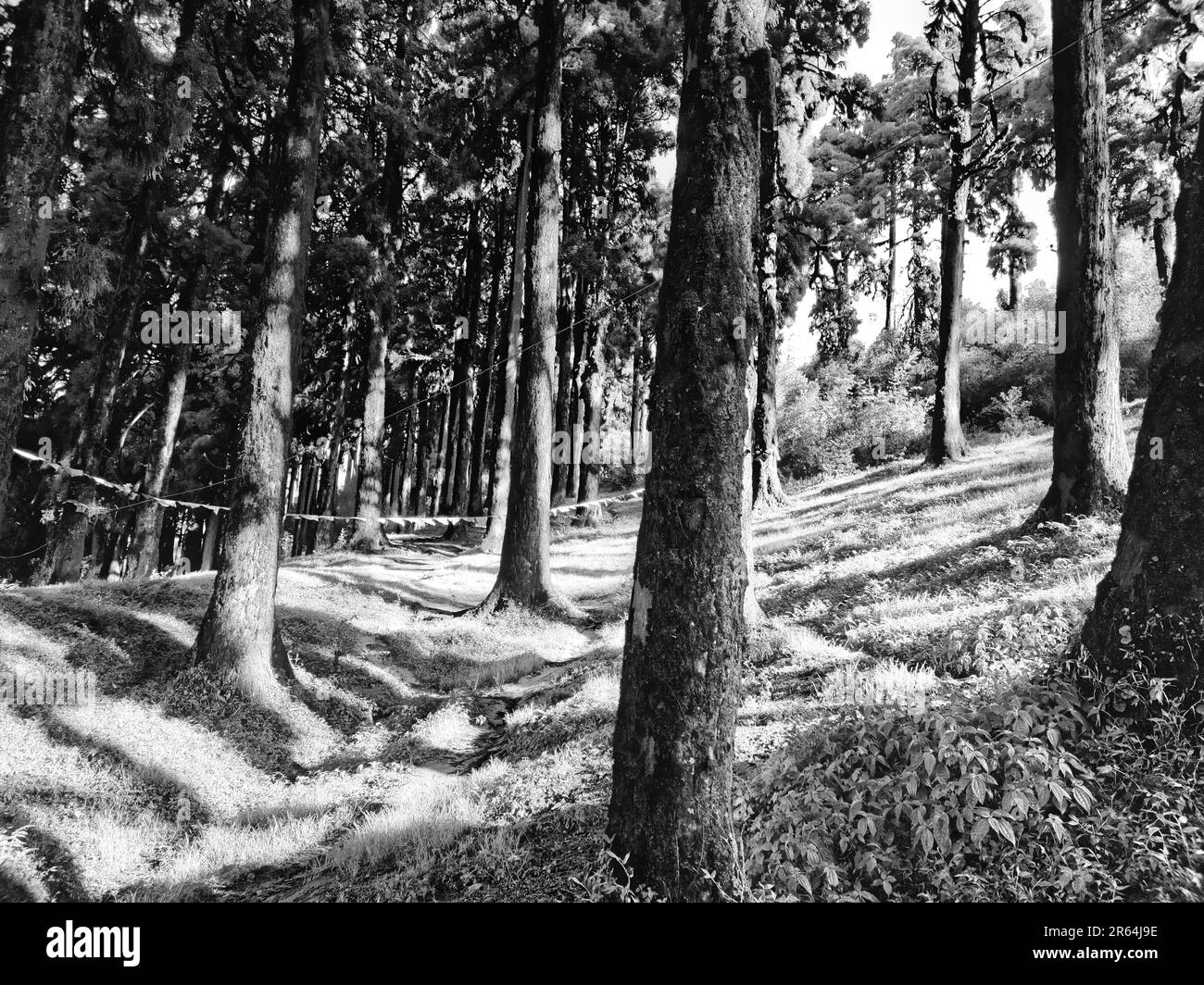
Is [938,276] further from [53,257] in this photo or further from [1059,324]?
[53,257]

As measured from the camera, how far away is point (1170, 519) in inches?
159

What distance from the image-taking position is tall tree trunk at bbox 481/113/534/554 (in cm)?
1822

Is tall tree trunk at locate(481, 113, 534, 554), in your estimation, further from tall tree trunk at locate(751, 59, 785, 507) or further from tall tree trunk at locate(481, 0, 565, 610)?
tall tree trunk at locate(751, 59, 785, 507)

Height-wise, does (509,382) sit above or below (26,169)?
above

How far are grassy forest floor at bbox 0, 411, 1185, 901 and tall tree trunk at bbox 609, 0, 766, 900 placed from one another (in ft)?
1.76

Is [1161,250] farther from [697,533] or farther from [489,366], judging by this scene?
[697,533]

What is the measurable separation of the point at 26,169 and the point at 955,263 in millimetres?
17586

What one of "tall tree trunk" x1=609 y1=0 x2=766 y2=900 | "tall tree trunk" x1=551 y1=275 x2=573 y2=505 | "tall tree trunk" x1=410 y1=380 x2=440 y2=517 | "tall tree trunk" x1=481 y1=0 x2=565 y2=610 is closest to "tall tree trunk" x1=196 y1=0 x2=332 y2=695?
"tall tree trunk" x1=481 y1=0 x2=565 y2=610

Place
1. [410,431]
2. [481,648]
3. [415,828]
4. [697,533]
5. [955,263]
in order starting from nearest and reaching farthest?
[697,533], [415,828], [481,648], [955,263], [410,431]

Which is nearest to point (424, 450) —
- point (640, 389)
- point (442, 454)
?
point (442, 454)

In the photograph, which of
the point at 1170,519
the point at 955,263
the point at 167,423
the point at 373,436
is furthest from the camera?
the point at 373,436

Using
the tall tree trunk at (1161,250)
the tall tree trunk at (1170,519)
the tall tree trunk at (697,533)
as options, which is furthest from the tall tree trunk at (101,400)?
the tall tree trunk at (1161,250)

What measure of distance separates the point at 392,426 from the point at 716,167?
114ft
